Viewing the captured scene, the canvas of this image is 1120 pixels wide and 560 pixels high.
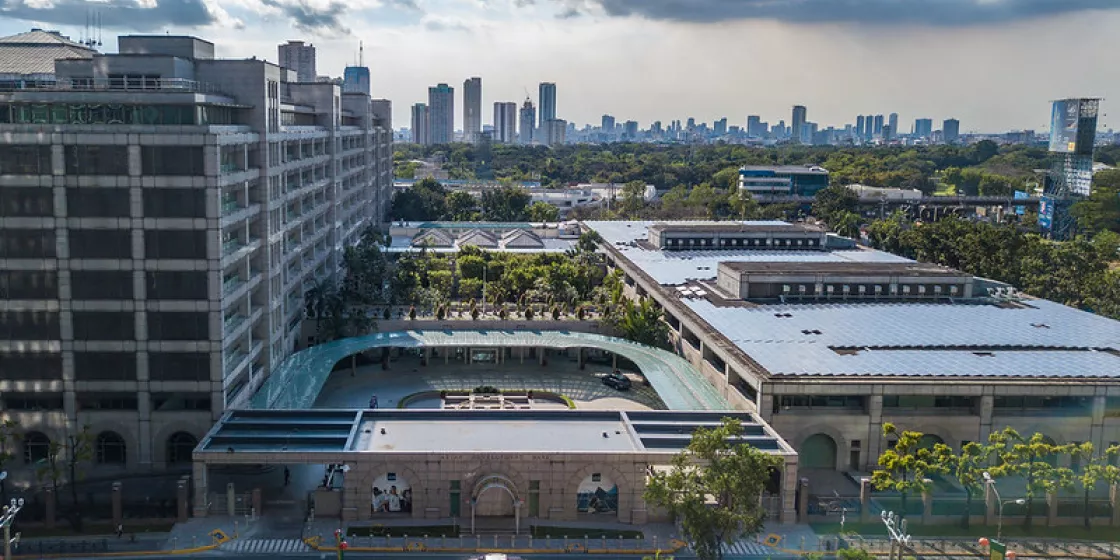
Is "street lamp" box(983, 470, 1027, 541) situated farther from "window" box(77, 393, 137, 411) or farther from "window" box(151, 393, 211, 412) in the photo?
"window" box(77, 393, 137, 411)

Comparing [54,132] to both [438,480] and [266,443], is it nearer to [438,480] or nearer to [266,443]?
[266,443]

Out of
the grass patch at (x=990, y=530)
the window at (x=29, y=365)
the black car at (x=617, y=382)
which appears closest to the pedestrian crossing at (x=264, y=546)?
the window at (x=29, y=365)

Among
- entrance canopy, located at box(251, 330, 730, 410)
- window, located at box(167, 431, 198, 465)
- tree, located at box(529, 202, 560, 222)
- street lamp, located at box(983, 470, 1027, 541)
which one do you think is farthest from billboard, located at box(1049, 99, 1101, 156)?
window, located at box(167, 431, 198, 465)

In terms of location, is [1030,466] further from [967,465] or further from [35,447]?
[35,447]

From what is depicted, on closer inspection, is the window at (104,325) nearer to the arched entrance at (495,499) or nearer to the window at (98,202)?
the window at (98,202)

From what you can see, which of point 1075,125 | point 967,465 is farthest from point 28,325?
point 1075,125

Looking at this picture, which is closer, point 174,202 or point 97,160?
point 97,160
